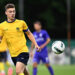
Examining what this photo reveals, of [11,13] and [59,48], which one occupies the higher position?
[11,13]

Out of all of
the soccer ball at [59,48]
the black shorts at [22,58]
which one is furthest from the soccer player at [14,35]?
the soccer ball at [59,48]

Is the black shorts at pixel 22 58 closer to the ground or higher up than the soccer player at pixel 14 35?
closer to the ground

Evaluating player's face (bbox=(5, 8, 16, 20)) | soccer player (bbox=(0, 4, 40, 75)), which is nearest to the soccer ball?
soccer player (bbox=(0, 4, 40, 75))

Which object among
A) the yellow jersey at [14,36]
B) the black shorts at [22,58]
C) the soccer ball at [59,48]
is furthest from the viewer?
the soccer ball at [59,48]

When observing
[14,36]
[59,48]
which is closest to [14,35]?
[14,36]

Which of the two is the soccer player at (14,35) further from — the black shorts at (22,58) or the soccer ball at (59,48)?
the soccer ball at (59,48)

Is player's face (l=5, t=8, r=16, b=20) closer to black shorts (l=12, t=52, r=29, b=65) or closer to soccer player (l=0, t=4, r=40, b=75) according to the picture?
soccer player (l=0, t=4, r=40, b=75)

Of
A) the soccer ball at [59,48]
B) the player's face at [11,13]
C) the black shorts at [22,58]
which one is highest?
the player's face at [11,13]

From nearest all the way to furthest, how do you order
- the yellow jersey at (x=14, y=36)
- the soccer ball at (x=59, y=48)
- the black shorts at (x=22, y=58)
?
the black shorts at (x=22, y=58) < the yellow jersey at (x=14, y=36) < the soccer ball at (x=59, y=48)

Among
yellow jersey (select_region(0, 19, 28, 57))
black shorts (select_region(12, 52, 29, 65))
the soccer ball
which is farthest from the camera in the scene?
the soccer ball

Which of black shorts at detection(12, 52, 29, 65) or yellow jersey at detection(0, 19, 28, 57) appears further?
yellow jersey at detection(0, 19, 28, 57)

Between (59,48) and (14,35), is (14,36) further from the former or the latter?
(59,48)

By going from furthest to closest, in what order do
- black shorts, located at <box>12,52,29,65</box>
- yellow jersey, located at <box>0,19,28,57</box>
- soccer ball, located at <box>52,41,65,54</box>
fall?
1. soccer ball, located at <box>52,41,65,54</box>
2. yellow jersey, located at <box>0,19,28,57</box>
3. black shorts, located at <box>12,52,29,65</box>

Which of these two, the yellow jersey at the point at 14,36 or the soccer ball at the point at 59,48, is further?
the soccer ball at the point at 59,48
